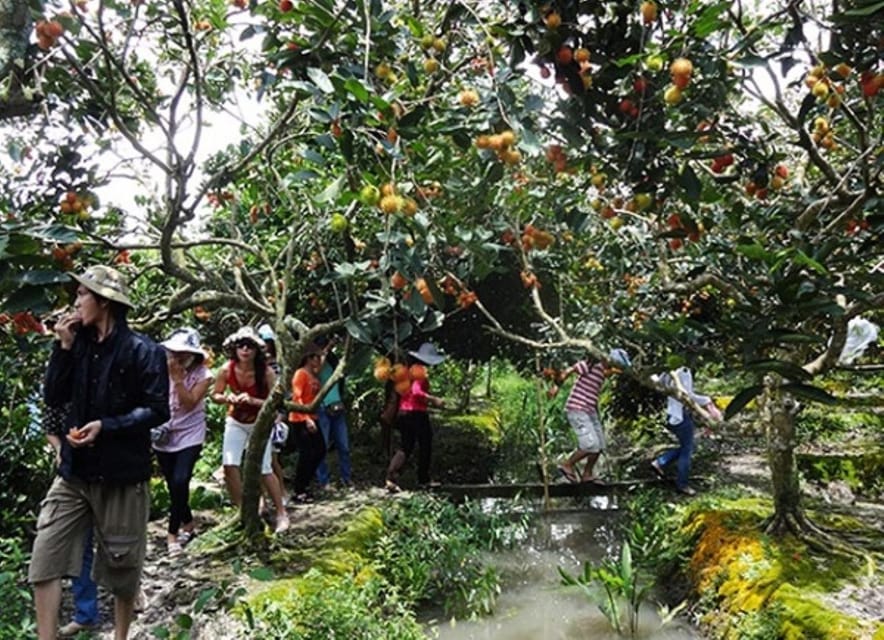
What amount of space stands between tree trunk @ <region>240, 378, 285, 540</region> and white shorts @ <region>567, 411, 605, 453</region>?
286 centimetres

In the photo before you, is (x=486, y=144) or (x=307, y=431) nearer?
(x=486, y=144)

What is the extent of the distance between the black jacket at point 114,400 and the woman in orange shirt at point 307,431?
2.12 m

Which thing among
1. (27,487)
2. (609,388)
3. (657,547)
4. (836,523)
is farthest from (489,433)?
(27,487)

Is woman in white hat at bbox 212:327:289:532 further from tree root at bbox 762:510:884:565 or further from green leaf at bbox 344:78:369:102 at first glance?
tree root at bbox 762:510:884:565

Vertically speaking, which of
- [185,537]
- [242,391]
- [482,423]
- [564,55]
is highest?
[564,55]

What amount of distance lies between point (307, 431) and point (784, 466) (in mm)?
3097

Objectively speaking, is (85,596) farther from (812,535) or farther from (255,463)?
(812,535)

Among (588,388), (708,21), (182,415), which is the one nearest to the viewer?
(708,21)

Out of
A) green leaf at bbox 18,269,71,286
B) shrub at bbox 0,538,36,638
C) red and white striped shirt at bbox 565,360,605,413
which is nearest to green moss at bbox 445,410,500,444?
red and white striped shirt at bbox 565,360,605,413

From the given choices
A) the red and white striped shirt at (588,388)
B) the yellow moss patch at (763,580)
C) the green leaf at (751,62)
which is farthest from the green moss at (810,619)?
the red and white striped shirt at (588,388)

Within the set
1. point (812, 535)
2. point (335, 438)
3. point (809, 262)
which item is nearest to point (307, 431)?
point (335, 438)

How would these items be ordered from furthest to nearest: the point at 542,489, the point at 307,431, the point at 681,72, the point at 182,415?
the point at 542,489
the point at 307,431
the point at 182,415
the point at 681,72

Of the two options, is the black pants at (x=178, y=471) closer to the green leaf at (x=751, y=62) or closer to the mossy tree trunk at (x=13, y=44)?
the mossy tree trunk at (x=13, y=44)

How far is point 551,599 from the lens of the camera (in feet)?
15.0
